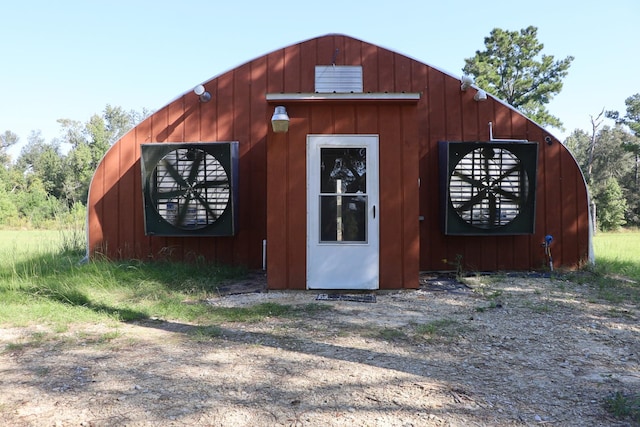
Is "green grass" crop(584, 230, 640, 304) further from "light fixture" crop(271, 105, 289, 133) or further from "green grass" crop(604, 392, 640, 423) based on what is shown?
"light fixture" crop(271, 105, 289, 133)

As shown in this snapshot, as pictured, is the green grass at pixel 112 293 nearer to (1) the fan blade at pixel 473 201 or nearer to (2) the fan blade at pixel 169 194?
(2) the fan blade at pixel 169 194

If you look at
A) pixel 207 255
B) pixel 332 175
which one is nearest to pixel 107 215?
pixel 207 255

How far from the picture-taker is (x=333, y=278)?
581 cm

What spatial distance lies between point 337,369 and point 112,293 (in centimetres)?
374

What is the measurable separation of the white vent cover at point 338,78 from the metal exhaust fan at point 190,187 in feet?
7.07

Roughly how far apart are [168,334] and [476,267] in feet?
17.9

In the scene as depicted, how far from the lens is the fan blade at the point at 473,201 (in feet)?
Answer: 22.8

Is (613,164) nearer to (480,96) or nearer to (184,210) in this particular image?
(480,96)

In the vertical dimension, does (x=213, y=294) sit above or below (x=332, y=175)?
below

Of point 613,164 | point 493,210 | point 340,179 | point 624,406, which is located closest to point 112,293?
point 340,179

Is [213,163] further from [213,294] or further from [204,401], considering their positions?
[204,401]

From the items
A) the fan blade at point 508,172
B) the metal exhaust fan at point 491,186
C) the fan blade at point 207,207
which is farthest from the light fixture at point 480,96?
the fan blade at point 207,207

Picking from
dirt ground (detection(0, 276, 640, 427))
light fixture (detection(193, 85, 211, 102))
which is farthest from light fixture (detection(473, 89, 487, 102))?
light fixture (detection(193, 85, 211, 102))

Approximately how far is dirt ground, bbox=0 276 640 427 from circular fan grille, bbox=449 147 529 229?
235 cm
